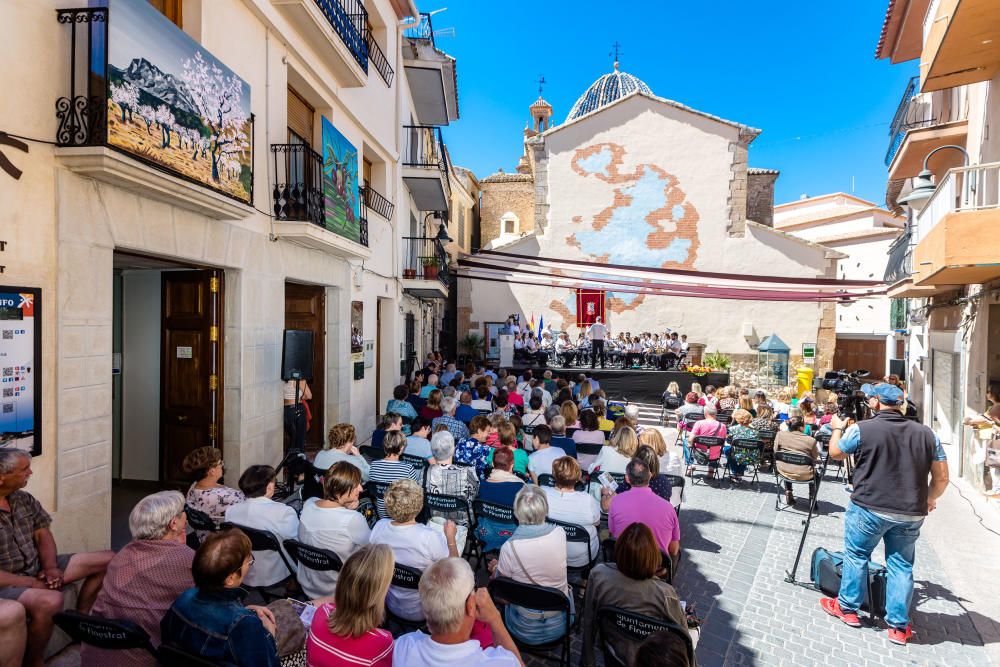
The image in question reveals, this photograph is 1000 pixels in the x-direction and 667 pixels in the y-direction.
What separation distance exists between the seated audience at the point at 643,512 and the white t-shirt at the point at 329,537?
1.78 metres

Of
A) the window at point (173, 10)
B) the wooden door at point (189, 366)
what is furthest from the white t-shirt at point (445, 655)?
the window at point (173, 10)

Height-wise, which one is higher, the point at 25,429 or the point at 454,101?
the point at 454,101

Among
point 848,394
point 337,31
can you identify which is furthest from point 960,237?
point 848,394

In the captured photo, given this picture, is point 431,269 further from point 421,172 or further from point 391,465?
point 391,465

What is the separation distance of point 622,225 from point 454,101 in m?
8.21

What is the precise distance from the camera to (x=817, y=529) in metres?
6.00

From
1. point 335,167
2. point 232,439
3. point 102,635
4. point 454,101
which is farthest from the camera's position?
point 454,101

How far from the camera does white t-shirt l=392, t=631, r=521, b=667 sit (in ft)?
6.88

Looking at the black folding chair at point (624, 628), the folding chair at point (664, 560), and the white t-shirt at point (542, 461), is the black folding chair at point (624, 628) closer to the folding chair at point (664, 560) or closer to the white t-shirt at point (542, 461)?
the folding chair at point (664, 560)

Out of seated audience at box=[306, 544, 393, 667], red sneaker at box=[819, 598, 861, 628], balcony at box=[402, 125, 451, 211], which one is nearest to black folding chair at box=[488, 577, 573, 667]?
seated audience at box=[306, 544, 393, 667]

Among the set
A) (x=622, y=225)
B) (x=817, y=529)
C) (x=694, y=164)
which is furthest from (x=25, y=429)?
(x=694, y=164)

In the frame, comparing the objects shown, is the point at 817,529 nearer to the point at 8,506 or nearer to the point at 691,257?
the point at 8,506

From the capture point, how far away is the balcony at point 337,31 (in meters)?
6.51

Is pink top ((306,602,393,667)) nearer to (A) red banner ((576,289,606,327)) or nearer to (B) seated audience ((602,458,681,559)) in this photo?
(B) seated audience ((602,458,681,559))
